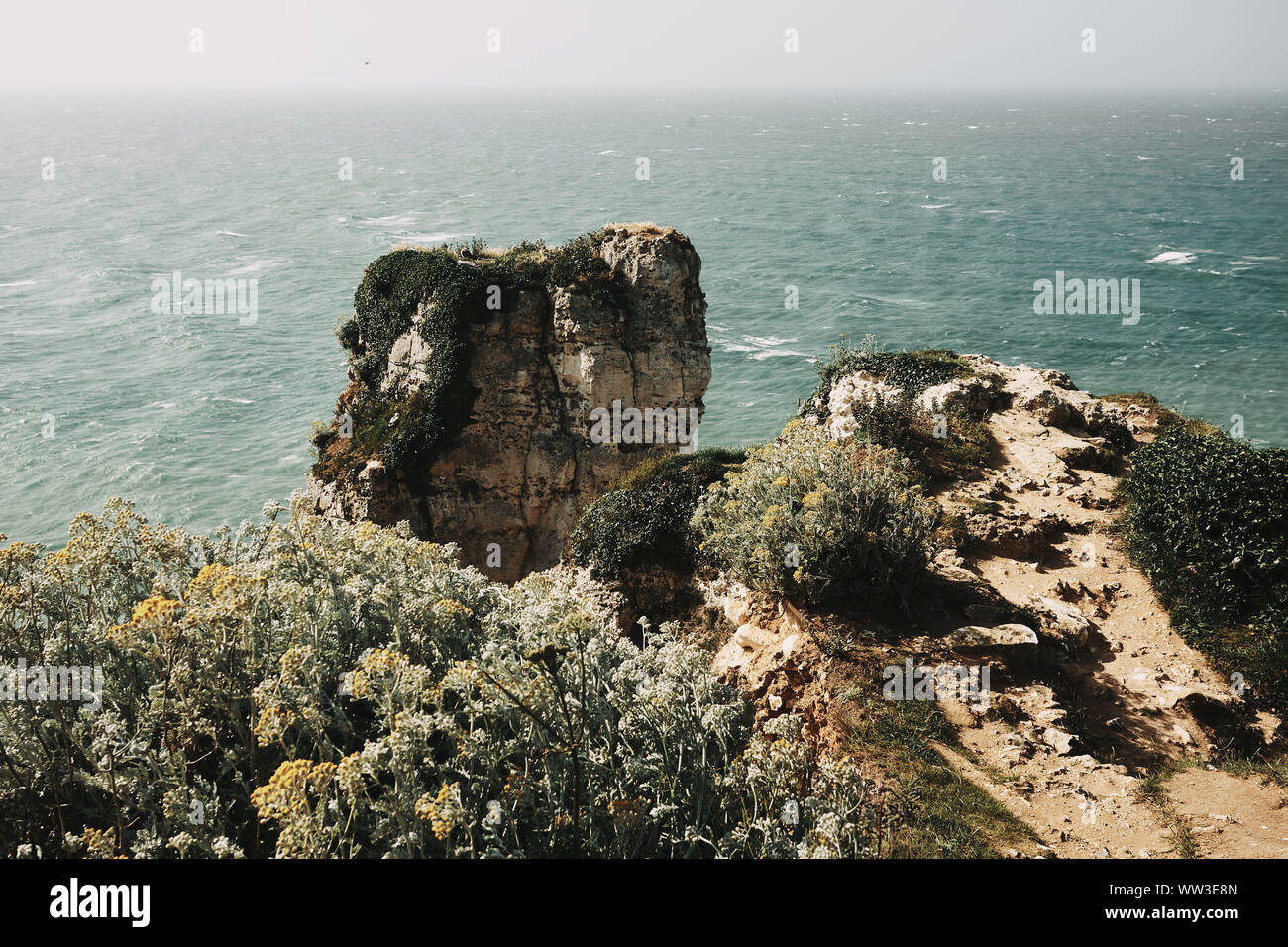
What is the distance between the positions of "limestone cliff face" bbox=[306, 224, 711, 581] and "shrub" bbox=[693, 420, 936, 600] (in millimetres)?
12898

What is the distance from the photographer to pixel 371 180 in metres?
120

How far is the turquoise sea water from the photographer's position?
4284cm

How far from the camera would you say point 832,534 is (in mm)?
10625

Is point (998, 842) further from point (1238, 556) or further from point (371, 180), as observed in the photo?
point (371, 180)

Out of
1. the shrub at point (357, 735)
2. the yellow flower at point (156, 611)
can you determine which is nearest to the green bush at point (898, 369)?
the shrub at point (357, 735)

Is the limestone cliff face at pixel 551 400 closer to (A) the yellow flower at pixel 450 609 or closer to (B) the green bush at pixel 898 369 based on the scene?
(B) the green bush at pixel 898 369

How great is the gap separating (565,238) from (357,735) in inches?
3040

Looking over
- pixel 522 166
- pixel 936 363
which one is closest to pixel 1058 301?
pixel 936 363

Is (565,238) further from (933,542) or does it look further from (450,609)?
(450,609)

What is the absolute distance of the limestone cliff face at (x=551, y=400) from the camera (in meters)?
23.6

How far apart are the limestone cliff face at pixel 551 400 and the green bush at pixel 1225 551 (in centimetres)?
1312

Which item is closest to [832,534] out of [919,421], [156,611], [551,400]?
[919,421]

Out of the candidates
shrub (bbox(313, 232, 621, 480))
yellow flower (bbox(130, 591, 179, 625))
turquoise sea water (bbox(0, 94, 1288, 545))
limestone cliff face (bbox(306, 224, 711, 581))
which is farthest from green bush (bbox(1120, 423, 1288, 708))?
turquoise sea water (bbox(0, 94, 1288, 545))
